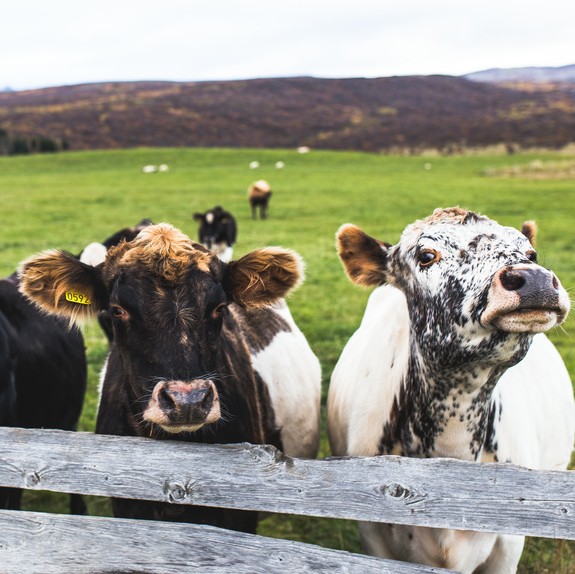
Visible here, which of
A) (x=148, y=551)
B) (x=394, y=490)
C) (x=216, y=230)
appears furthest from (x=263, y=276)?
(x=216, y=230)

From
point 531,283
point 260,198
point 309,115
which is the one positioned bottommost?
point 531,283

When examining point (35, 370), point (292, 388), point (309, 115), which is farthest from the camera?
point (309, 115)

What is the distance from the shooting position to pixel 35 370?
499 centimetres

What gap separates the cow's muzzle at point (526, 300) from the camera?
8.24ft

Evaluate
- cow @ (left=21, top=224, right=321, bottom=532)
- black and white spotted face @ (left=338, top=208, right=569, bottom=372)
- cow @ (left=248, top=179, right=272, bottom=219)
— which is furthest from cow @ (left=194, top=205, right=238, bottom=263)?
black and white spotted face @ (left=338, top=208, right=569, bottom=372)

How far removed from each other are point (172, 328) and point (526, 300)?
146cm

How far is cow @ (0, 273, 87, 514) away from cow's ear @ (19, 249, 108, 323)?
1.12 m

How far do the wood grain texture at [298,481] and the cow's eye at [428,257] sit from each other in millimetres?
859

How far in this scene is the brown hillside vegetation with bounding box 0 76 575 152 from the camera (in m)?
72.1

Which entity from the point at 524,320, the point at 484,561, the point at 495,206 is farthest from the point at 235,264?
the point at 495,206

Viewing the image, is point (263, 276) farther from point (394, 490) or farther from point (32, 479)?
point (32, 479)

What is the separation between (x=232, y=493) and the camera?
286cm

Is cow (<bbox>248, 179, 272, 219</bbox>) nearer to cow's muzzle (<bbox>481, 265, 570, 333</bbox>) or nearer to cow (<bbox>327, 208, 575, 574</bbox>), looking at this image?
cow (<bbox>327, 208, 575, 574</bbox>)

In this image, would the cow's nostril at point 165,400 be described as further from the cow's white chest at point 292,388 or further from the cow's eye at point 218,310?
the cow's white chest at point 292,388
